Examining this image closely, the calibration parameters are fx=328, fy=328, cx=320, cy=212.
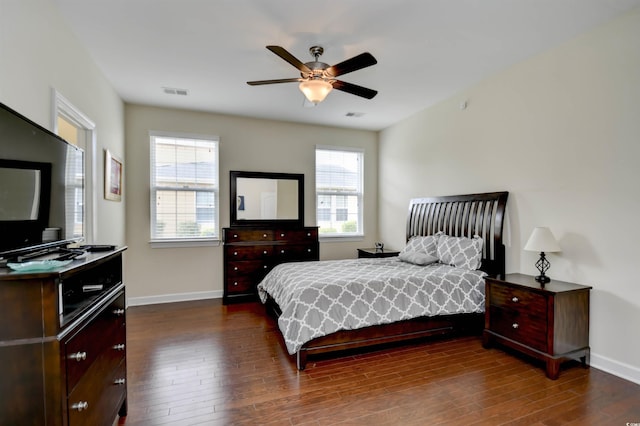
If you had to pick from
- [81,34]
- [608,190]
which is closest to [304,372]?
[608,190]

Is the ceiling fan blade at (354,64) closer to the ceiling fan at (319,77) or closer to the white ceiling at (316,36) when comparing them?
the ceiling fan at (319,77)

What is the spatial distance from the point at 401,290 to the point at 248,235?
2.60 meters

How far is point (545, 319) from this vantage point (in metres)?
2.68

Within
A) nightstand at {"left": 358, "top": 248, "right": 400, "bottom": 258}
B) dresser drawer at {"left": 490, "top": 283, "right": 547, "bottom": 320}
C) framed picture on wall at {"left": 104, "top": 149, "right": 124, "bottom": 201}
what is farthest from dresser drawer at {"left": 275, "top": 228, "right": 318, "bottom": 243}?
dresser drawer at {"left": 490, "top": 283, "right": 547, "bottom": 320}

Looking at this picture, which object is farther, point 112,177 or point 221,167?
point 221,167

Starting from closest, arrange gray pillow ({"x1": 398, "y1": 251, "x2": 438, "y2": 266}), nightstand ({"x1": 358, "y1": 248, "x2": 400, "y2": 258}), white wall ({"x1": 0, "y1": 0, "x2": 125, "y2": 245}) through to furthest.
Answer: white wall ({"x1": 0, "y1": 0, "x2": 125, "y2": 245}), gray pillow ({"x1": 398, "y1": 251, "x2": 438, "y2": 266}), nightstand ({"x1": 358, "y1": 248, "x2": 400, "y2": 258})

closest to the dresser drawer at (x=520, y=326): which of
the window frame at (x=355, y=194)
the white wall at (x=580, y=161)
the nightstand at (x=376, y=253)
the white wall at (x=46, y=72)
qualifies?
the white wall at (x=580, y=161)

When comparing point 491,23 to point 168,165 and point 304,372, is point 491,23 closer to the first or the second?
point 304,372

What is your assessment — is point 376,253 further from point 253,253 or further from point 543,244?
point 543,244

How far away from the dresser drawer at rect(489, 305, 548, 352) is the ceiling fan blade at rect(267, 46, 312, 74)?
2.82 m

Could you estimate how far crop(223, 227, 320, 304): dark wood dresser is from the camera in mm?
4848

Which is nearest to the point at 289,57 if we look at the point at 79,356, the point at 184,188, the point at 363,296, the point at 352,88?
the point at 352,88

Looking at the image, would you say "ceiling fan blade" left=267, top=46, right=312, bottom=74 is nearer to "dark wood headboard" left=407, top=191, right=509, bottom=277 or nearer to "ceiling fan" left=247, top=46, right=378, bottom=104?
"ceiling fan" left=247, top=46, right=378, bottom=104

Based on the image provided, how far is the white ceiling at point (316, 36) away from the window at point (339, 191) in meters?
1.88
